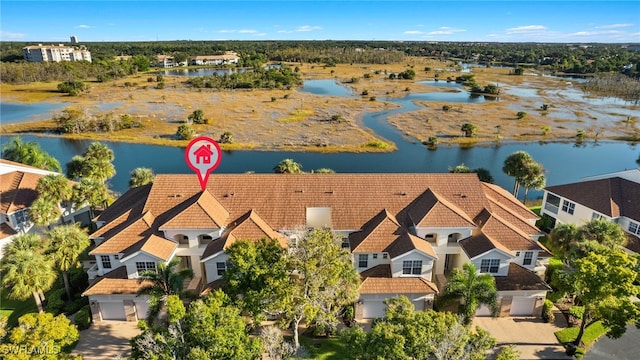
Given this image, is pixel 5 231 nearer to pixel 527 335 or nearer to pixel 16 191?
pixel 16 191

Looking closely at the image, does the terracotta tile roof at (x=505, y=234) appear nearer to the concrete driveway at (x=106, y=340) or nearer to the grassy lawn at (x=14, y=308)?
the concrete driveway at (x=106, y=340)

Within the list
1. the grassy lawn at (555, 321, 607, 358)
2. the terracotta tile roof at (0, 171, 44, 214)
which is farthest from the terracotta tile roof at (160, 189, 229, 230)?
the grassy lawn at (555, 321, 607, 358)

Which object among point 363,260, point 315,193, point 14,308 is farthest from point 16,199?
point 363,260

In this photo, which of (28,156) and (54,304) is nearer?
(54,304)

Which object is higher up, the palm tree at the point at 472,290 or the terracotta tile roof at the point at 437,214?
the terracotta tile roof at the point at 437,214

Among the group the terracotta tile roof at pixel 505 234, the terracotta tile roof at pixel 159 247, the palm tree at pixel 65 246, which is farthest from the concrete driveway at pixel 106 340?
the terracotta tile roof at pixel 505 234

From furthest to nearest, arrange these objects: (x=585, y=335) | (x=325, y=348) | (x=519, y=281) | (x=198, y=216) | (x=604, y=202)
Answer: (x=604, y=202) → (x=198, y=216) → (x=519, y=281) → (x=585, y=335) → (x=325, y=348)

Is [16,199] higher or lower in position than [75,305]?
higher
